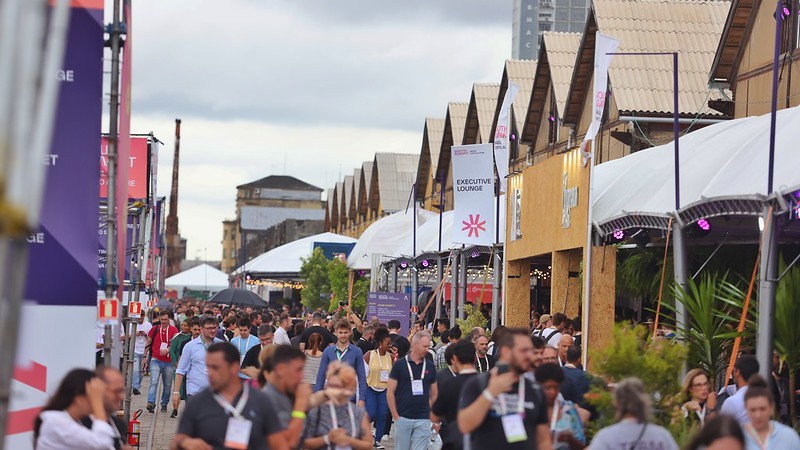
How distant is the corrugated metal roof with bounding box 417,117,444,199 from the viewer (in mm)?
64688

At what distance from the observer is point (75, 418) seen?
775cm

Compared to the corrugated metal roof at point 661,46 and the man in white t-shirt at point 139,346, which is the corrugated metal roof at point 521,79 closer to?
the corrugated metal roof at point 661,46

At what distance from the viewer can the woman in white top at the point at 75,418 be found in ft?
24.8

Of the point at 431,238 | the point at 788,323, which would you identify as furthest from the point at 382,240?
the point at 788,323

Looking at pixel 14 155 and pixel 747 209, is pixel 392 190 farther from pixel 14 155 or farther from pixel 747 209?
pixel 14 155

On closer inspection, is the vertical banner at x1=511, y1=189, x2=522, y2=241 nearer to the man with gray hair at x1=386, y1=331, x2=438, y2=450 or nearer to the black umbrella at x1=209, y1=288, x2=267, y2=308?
the man with gray hair at x1=386, y1=331, x2=438, y2=450

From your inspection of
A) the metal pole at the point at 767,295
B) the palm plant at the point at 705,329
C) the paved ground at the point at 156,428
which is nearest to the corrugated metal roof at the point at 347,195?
the paved ground at the point at 156,428

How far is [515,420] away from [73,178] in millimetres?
3373

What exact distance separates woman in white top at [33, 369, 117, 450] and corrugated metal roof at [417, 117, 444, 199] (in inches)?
2203

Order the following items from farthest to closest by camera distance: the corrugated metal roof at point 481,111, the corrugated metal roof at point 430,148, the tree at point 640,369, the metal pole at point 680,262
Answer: the corrugated metal roof at point 430,148 < the corrugated metal roof at point 481,111 < the metal pole at point 680,262 < the tree at point 640,369

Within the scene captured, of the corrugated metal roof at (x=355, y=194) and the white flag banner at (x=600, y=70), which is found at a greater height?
the corrugated metal roof at (x=355, y=194)

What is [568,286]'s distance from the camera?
75.1 feet

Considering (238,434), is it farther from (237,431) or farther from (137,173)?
(137,173)

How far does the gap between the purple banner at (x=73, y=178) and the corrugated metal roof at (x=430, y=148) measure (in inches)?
2149
